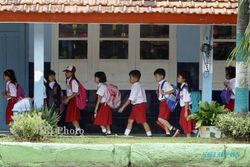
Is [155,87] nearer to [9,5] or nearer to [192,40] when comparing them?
[192,40]

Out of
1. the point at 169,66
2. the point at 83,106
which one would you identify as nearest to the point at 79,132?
the point at 83,106

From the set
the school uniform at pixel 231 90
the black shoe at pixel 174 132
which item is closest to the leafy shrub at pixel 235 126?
the black shoe at pixel 174 132

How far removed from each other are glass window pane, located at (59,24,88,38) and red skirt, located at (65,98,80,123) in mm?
1711

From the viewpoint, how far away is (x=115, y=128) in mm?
15250

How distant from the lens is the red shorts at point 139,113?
13977 mm

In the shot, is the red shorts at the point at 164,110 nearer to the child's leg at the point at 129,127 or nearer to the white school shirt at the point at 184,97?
the white school shirt at the point at 184,97

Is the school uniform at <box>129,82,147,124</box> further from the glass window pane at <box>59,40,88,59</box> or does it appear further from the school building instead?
the glass window pane at <box>59,40,88,59</box>

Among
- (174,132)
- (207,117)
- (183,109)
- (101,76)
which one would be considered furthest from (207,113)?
(101,76)

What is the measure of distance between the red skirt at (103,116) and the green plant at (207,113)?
250 cm

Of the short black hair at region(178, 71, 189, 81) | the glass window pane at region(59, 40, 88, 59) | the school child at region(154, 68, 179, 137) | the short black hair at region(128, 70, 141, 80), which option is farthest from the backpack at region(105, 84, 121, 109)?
the short black hair at region(178, 71, 189, 81)

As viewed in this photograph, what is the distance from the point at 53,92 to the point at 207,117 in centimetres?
397

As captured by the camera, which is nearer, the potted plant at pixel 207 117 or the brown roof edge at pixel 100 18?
the brown roof edge at pixel 100 18

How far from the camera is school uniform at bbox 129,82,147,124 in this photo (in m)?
14.0

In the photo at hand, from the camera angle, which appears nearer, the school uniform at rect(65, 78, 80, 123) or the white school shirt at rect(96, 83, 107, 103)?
the white school shirt at rect(96, 83, 107, 103)
